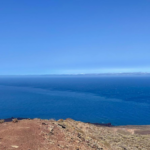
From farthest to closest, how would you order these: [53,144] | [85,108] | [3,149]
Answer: [85,108] → [53,144] → [3,149]

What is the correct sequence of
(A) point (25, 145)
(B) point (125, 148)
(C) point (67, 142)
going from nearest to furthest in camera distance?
1. (A) point (25, 145)
2. (C) point (67, 142)
3. (B) point (125, 148)

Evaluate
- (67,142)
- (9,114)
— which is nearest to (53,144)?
(67,142)

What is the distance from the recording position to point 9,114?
6172cm

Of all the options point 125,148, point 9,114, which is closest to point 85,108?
point 9,114

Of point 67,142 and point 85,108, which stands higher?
point 67,142

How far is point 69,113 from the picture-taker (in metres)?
63.7

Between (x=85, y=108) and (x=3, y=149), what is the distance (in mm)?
60268

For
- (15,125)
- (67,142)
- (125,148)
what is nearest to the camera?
(67,142)

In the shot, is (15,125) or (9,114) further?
(9,114)

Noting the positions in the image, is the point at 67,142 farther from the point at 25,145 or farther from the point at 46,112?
the point at 46,112

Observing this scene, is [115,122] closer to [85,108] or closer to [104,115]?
[104,115]

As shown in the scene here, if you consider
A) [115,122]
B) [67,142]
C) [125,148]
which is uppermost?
[67,142]

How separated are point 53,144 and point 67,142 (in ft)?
5.58

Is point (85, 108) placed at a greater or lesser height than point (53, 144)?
lesser
